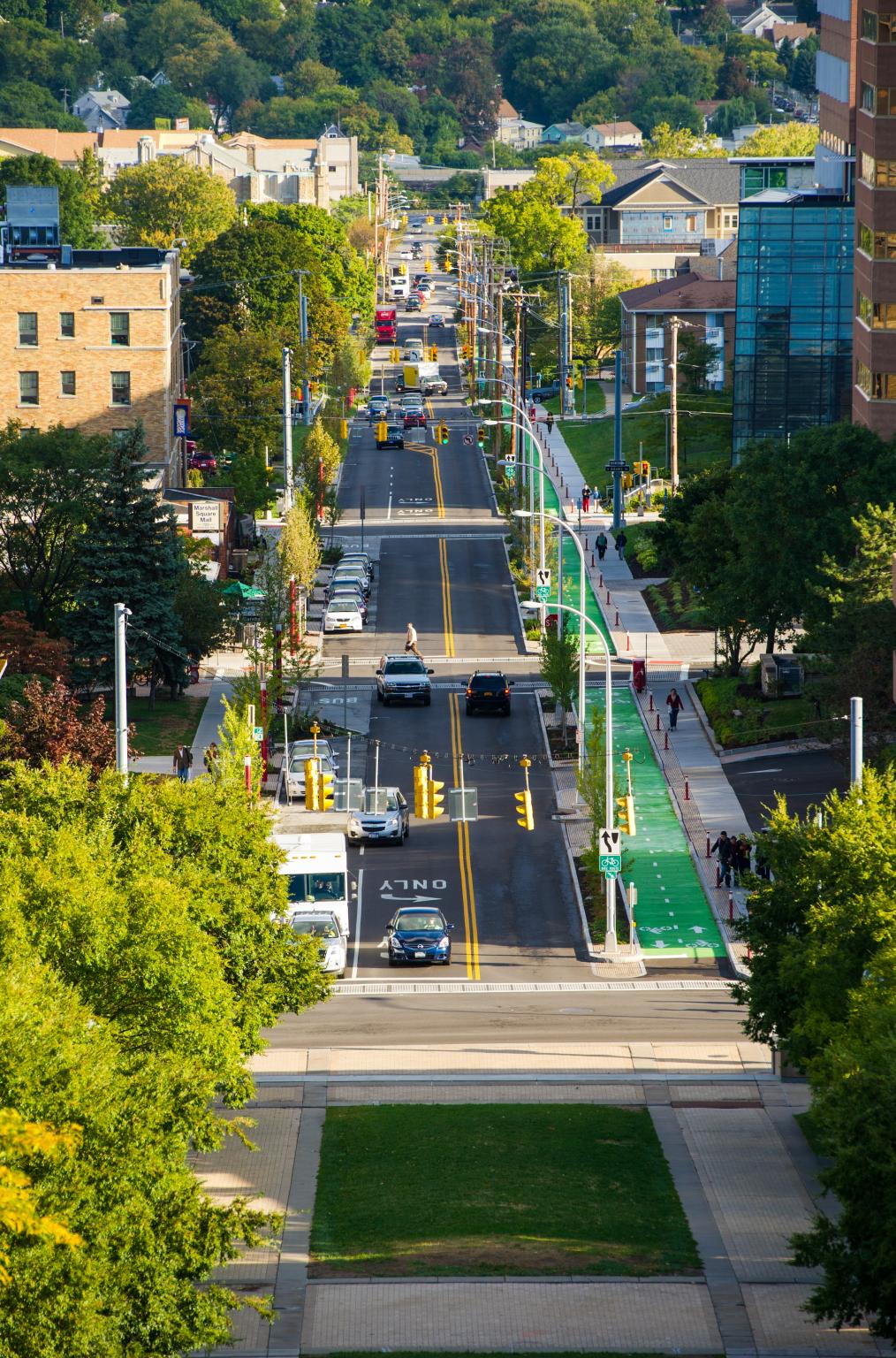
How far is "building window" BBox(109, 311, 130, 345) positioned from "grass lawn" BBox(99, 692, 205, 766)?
3135cm

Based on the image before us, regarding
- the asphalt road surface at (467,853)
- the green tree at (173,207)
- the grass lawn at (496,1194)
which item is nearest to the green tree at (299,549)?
the asphalt road surface at (467,853)

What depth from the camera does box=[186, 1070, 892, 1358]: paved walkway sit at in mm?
31750

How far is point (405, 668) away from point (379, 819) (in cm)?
1649

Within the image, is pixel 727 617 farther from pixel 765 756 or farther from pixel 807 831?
pixel 807 831

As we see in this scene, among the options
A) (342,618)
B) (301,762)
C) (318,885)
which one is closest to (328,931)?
(318,885)

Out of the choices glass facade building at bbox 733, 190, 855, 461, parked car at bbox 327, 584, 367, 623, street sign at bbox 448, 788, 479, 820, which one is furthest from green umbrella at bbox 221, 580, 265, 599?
street sign at bbox 448, 788, 479, 820

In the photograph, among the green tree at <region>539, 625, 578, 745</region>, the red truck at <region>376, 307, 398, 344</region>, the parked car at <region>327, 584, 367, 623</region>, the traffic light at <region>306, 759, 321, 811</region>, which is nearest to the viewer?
the traffic light at <region>306, 759, 321, 811</region>

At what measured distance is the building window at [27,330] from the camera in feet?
340

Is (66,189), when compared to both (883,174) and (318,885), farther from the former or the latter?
(318,885)

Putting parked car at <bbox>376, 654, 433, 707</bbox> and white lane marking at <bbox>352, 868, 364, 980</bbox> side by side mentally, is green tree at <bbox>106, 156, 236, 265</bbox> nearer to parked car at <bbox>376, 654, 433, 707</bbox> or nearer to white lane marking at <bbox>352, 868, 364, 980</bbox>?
parked car at <bbox>376, 654, 433, 707</bbox>

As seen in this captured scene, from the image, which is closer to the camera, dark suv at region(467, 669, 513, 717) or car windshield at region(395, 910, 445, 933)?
car windshield at region(395, 910, 445, 933)

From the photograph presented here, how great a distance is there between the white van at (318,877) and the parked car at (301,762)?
784 centimetres

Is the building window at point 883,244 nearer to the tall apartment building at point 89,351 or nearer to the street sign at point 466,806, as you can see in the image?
the street sign at point 466,806

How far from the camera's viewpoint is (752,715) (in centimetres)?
7275
